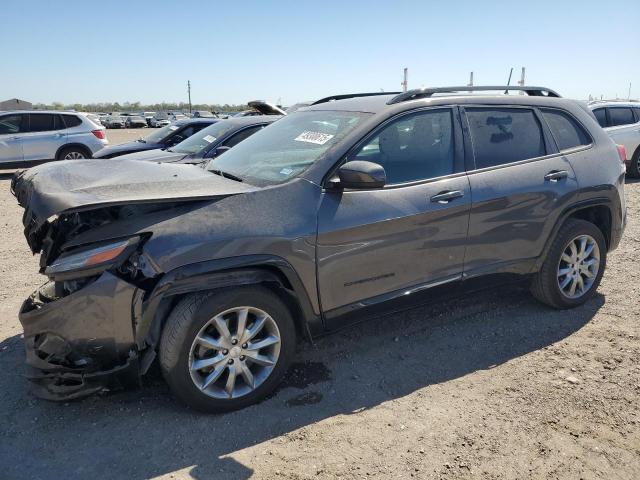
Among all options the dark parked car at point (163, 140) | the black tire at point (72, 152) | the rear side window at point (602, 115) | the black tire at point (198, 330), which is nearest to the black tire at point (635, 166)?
the rear side window at point (602, 115)

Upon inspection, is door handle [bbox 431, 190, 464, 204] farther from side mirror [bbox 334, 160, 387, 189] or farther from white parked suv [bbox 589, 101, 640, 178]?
white parked suv [bbox 589, 101, 640, 178]

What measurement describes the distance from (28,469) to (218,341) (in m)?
1.12

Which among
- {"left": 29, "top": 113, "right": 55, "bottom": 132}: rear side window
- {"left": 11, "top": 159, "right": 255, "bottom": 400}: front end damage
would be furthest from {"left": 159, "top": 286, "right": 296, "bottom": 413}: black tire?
{"left": 29, "top": 113, "right": 55, "bottom": 132}: rear side window

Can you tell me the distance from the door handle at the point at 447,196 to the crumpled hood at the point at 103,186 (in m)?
1.25

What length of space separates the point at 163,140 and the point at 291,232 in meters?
7.96

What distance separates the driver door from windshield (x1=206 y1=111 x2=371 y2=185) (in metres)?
0.27

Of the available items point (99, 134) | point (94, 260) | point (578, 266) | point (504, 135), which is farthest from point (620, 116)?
point (99, 134)

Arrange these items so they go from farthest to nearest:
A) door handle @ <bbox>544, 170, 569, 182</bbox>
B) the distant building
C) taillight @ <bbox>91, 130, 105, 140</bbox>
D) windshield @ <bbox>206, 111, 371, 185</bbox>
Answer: the distant building < taillight @ <bbox>91, 130, 105, 140</bbox> < door handle @ <bbox>544, 170, 569, 182</bbox> < windshield @ <bbox>206, 111, 371, 185</bbox>

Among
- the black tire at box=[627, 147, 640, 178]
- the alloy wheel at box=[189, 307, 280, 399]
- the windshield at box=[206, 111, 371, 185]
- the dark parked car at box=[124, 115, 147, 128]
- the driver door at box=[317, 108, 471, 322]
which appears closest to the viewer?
the alloy wheel at box=[189, 307, 280, 399]

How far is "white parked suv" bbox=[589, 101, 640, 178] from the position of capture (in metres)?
11.2

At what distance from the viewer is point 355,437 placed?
114 inches

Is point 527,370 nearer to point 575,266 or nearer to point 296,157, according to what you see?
point 575,266

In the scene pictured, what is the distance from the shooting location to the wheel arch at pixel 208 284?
2824mm

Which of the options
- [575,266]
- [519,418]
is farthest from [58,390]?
[575,266]
